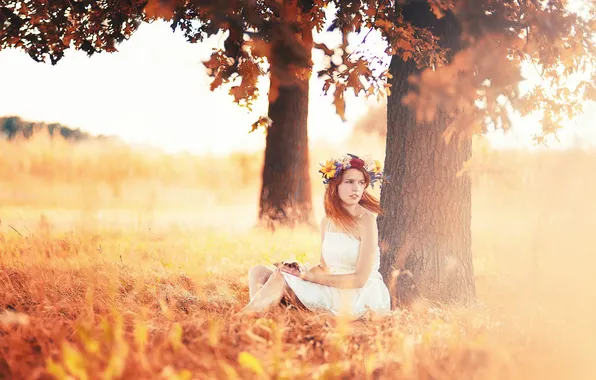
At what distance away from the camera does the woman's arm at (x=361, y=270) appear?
5434mm

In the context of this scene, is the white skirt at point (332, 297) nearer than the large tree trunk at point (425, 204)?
Yes

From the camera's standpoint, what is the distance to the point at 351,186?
5680 millimetres

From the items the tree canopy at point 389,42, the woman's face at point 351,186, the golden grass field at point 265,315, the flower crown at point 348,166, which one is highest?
the tree canopy at point 389,42

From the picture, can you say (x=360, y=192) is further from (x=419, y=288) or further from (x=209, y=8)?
(x=209, y=8)

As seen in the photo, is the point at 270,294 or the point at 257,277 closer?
the point at 270,294

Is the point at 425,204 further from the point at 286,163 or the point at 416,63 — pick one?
the point at 286,163

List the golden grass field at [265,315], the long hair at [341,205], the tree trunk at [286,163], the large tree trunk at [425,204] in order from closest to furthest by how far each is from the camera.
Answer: the golden grass field at [265,315] < the long hair at [341,205] < the large tree trunk at [425,204] < the tree trunk at [286,163]

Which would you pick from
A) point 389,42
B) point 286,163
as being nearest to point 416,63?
point 389,42

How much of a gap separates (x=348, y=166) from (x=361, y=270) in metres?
0.90

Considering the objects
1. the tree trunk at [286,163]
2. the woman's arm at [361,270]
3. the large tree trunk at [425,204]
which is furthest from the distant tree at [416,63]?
the tree trunk at [286,163]

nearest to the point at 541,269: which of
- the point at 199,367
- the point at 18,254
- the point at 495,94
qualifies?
the point at 495,94

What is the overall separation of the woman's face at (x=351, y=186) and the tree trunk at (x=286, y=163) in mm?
5585

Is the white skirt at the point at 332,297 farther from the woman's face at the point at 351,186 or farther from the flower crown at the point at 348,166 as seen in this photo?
the flower crown at the point at 348,166

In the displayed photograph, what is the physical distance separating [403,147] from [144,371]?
11.9 ft
